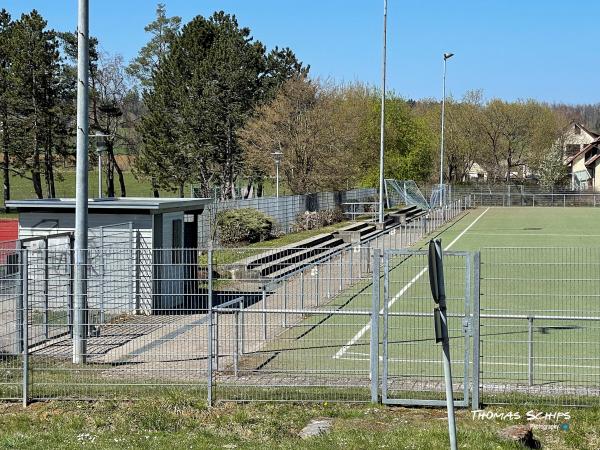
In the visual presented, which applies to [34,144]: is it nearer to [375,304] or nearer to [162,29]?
[162,29]

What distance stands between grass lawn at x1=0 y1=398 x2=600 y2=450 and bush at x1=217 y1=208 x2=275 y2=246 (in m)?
24.0

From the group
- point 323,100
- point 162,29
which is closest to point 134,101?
point 162,29

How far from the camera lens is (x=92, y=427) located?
9281 mm

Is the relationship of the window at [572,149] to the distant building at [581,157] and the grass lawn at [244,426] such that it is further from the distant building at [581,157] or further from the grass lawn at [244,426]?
the grass lawn at [244,426]

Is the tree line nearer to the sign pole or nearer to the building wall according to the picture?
the sign pole

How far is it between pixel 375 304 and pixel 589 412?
101 inches

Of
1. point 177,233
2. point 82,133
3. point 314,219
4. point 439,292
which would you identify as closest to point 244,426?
point 439,292

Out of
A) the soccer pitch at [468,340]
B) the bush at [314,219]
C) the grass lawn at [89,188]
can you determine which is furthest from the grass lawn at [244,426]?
the grass lawn at [89,188]

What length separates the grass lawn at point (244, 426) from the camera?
8500 mm

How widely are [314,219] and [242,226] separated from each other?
12.8 m

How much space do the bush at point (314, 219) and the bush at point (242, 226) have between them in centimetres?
895

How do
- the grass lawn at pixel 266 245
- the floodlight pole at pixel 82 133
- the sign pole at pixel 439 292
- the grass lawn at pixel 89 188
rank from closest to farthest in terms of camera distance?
1. the sign pole at pixel 439 292
2. the floodlight pole at pixel 82 133
3. the grass lawn at pixel 266 245
4. the grass lawn at pixel 89 188

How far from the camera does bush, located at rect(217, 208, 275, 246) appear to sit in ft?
113

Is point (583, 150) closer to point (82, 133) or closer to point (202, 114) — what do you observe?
point (202, 114)
